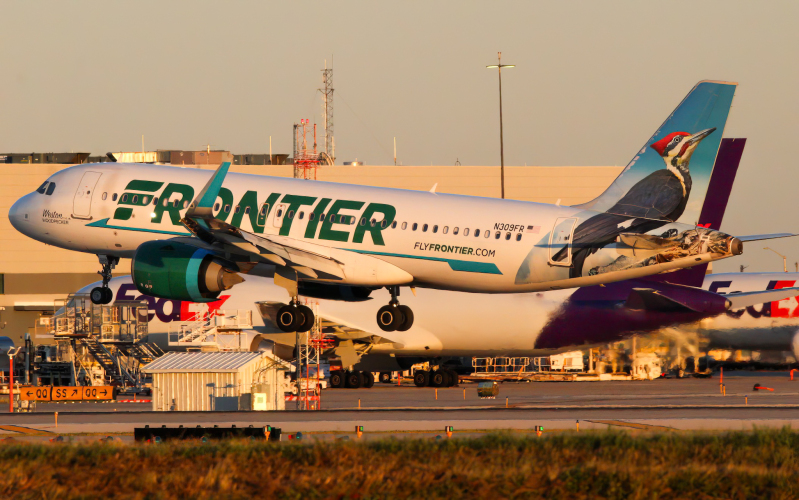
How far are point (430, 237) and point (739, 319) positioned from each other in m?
29.6

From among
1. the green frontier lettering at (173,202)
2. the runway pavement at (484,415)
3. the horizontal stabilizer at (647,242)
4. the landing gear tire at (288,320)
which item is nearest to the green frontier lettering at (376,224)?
the landing gear tire at (288,320)

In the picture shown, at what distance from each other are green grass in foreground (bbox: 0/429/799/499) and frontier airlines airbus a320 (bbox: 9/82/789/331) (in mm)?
10650

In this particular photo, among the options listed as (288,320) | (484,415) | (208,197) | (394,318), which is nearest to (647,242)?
(484,415)

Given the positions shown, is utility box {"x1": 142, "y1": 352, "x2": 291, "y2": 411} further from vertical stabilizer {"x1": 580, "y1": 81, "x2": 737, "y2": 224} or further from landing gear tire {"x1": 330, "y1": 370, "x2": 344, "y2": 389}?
vertical stabilizer {"x1": 580, "y1": 81, "x2": 737, "y2": 224}

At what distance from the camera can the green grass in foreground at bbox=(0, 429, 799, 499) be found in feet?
68.9

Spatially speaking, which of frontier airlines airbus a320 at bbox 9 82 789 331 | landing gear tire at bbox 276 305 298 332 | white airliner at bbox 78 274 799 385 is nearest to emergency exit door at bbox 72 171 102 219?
frontier airlines airbus a320 at bbox 9 82 789 331

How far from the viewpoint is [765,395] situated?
50688 millimetres

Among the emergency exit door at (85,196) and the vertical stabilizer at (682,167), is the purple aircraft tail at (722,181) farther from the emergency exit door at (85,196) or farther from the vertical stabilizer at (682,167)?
the emergency exit door at (85,196)

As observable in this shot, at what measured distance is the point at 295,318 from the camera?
3859cm

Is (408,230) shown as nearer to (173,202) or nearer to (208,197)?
(208,197)

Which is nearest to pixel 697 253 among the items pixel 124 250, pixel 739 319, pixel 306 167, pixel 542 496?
pixel 542 496

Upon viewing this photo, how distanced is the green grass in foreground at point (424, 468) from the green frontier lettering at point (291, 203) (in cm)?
1348

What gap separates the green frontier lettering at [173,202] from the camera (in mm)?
38781

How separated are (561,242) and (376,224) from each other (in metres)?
6.53
